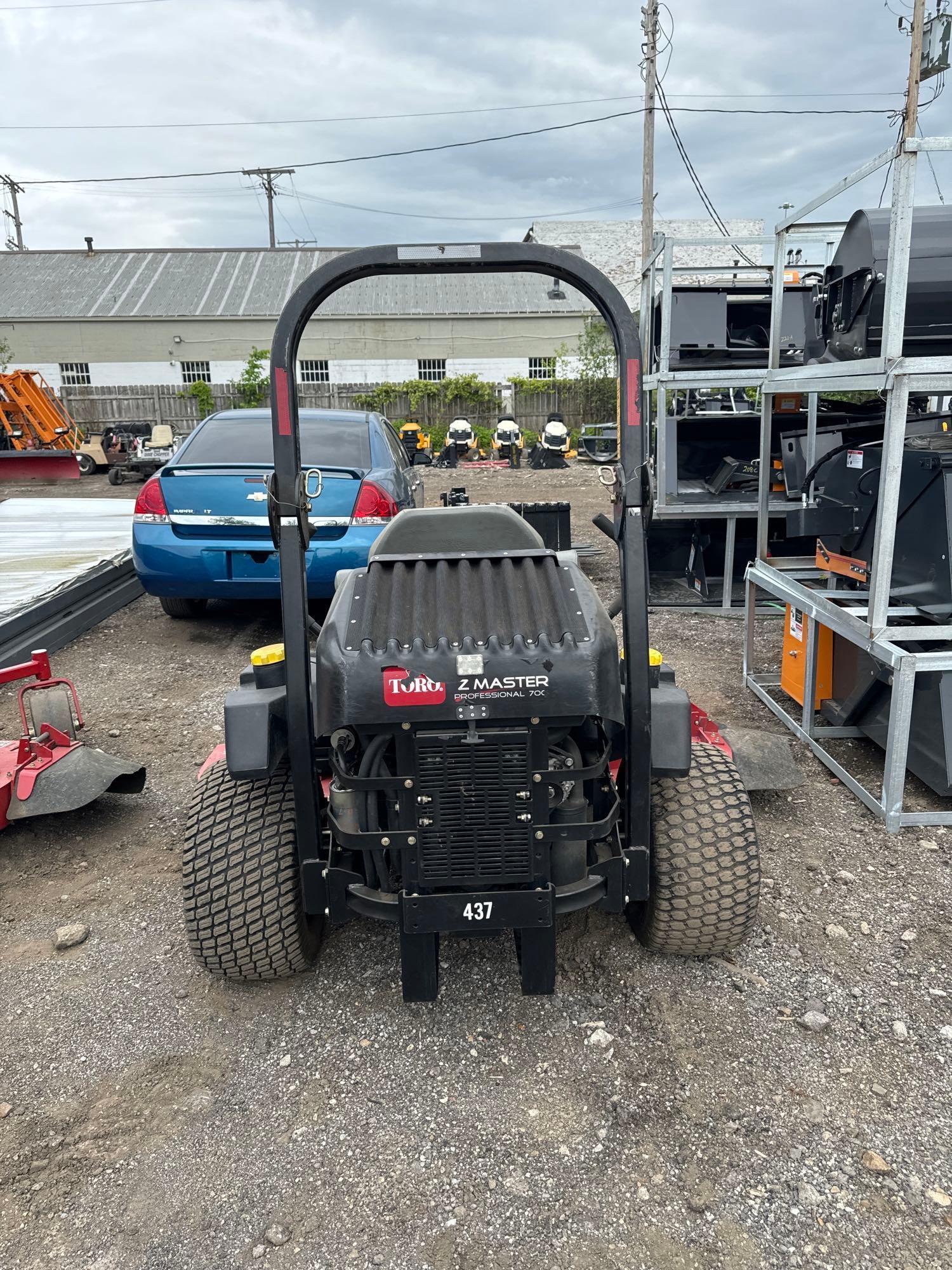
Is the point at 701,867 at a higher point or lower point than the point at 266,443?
lower

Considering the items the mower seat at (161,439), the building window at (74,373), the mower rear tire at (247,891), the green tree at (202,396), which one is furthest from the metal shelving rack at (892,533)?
the building window at (74,373)

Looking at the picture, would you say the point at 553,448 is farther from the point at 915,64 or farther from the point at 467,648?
the point at 467,648

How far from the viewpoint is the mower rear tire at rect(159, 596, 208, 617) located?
6.86 meters

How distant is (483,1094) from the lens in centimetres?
229

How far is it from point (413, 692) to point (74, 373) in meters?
34.2

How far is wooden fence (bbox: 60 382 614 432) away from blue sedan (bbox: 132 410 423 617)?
71.6 ft

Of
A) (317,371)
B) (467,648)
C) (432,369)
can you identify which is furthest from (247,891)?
(432,369)

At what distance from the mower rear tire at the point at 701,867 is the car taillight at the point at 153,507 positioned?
4.28 metres

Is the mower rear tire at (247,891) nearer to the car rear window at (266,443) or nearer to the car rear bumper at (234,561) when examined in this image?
the car rear bumper at (234,561)

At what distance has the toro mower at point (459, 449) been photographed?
21.4 m

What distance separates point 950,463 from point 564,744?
2.63 meters

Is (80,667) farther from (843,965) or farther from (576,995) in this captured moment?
(843,965)

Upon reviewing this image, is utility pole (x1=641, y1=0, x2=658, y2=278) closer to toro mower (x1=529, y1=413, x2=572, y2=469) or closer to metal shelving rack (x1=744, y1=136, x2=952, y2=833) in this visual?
toro mower (x1=529, y1=413, x2=572, y2=469)

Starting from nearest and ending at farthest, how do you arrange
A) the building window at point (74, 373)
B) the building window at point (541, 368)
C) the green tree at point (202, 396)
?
the green tree at point (202, 396) → the building window at point (541, 368) → the building window at point (74, 373)
